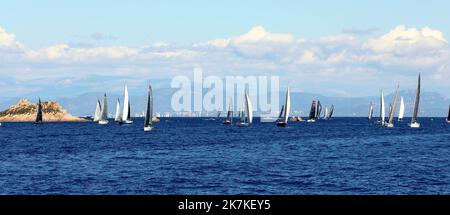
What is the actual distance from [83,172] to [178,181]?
1453 centimetres

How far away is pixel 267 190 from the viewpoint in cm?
5062
